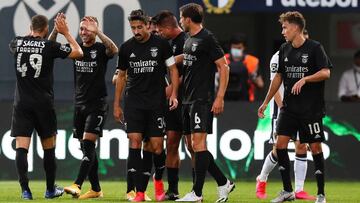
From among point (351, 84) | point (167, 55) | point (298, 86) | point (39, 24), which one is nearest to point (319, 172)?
point (298, 86)

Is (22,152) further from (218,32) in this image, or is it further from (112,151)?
(218,32)

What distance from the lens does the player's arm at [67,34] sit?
14.1 metres

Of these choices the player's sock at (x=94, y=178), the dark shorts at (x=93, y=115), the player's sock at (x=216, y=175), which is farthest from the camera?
the player's sock at (x=94, y=178)

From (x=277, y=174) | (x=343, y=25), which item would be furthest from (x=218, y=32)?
(x=277, y=174)

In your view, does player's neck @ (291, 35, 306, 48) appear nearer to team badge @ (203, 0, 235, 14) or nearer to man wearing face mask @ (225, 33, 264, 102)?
team badge @ (203, 0, 235, 14)

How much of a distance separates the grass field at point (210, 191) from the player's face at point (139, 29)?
197 centimetres

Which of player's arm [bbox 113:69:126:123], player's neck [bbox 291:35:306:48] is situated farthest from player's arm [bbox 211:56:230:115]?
player's arm [bbox 113:69:126:123]

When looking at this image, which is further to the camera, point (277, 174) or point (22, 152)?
point (277, 174)

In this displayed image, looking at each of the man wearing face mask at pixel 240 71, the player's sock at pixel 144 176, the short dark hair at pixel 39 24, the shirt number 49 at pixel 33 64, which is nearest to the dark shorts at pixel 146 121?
the player's sock at pixel 144 176

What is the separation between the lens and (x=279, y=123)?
549 inches

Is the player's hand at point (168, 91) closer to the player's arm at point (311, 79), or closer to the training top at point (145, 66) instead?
the training top at point (145, 66)

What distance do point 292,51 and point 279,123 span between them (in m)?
0.84

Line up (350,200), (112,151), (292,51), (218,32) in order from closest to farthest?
(292,51) < (350,200) < (112,151) < (218,32)

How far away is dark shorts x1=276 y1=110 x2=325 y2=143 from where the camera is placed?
45.0 feet
